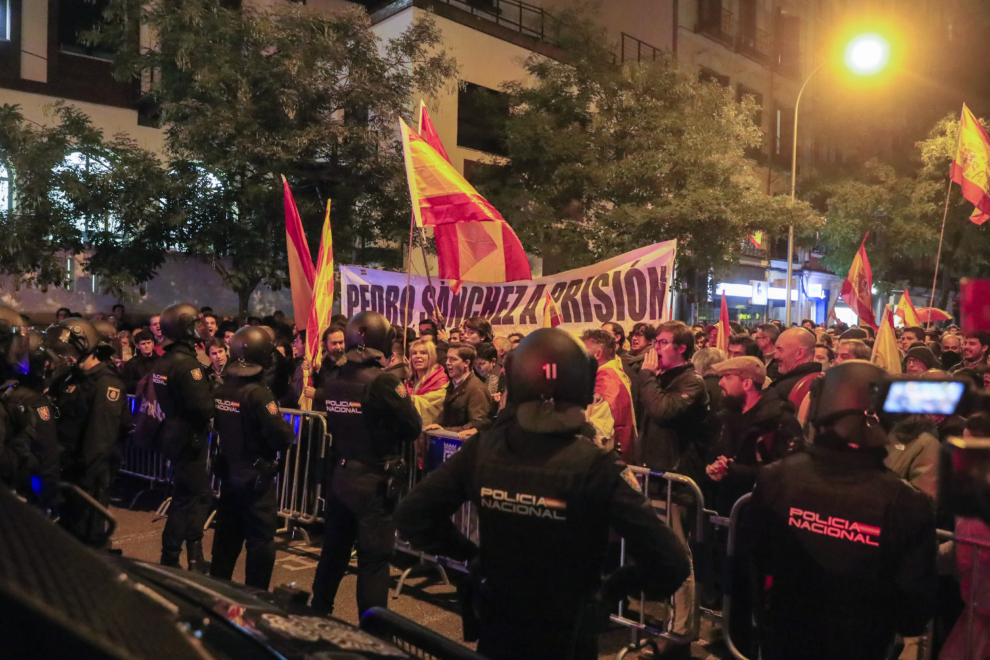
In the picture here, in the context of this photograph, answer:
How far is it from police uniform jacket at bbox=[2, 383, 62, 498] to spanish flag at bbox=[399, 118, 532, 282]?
347cm

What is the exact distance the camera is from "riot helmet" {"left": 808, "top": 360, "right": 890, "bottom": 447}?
286 centimetres

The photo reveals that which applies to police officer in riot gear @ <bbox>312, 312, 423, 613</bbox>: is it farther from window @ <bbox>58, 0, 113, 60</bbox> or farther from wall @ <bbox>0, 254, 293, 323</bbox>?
window @ <bbox>58, 0, 113, 60</bbox>

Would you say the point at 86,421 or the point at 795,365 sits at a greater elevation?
the point at 795,365

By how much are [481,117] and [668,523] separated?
1603 centimetres

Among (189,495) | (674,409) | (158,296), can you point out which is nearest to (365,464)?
(189,495)

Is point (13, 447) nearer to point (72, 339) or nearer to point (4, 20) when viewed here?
point (72, 339)

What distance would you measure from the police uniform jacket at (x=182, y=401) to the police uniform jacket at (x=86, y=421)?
2.52 feet

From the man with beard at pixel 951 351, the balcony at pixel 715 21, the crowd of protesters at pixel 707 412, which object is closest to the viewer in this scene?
the crowd of protesters at pixel 707 412

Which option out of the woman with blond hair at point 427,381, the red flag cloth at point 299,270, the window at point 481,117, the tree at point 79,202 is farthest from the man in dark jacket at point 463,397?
the window at point 481,117

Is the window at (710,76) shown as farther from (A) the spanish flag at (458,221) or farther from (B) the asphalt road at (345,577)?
(B) the asphalt road at (345,577)

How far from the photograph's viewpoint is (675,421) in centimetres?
567

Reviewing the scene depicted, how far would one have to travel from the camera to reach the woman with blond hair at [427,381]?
694cm

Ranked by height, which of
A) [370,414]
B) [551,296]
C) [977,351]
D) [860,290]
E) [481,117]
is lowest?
[370,414]

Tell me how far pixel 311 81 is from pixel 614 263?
7854 millimetres
